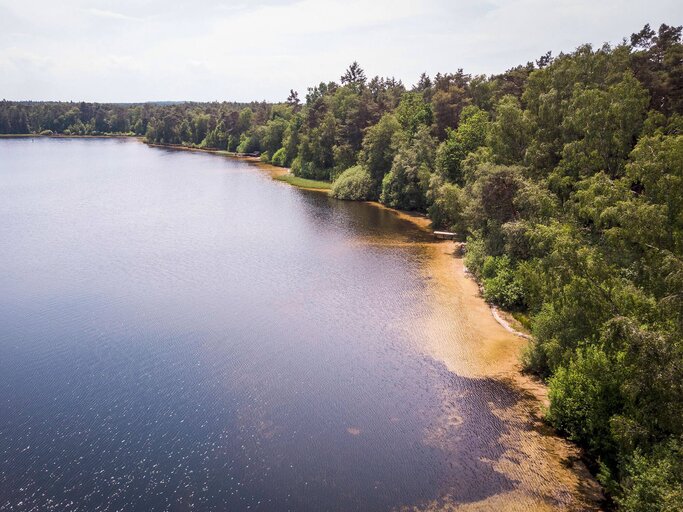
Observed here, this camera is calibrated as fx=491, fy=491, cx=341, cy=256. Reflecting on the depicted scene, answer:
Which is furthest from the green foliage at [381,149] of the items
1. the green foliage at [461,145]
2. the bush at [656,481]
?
the bush at [656,481]

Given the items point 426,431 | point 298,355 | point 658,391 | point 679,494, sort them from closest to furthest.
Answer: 1. point 679,494
2. point 658,391
3. point 426,431
4. point 298,355

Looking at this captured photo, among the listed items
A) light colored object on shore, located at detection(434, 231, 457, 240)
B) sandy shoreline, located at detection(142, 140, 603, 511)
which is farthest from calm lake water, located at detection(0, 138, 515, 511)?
light colored object on shore, located at detection(434, 231, 457, 240)

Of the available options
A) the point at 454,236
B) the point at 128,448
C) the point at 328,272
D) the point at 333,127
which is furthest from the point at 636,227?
the point at 333,127

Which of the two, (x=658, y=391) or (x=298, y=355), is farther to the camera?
(x=298, y=355)

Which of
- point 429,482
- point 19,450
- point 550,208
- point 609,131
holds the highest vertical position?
point 609,131

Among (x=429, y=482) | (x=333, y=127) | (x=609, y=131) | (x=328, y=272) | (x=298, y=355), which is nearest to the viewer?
(x=429, y=482)

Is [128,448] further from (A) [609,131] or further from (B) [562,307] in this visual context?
(A) [609,131]
